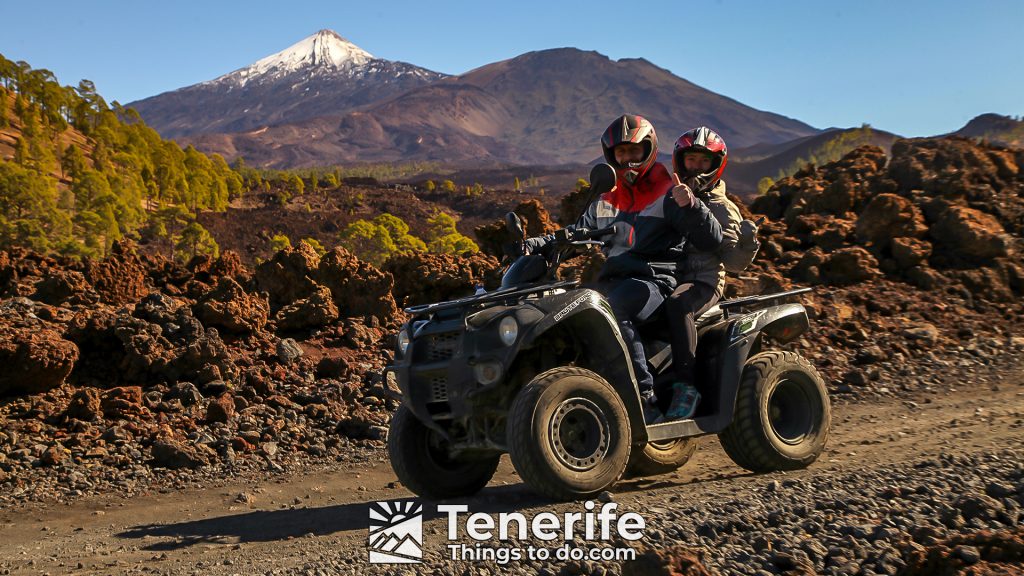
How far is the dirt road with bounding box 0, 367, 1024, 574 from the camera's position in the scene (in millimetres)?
5598

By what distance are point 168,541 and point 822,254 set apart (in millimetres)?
12412

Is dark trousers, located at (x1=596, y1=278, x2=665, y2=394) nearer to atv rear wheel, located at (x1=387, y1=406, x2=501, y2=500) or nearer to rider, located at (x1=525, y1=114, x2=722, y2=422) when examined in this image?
rider, located at (x1=525, y1=114, x2=722, y2=422)

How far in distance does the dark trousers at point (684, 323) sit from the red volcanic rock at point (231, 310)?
7419mm

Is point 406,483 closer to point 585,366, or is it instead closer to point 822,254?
point 585,366

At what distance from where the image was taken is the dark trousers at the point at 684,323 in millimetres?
7059

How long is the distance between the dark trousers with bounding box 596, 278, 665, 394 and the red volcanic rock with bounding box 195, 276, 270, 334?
7.13 metres

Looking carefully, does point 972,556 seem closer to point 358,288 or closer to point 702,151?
point 702,151

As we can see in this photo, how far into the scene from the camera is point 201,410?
11.1 m

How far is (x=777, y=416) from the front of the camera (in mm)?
7719

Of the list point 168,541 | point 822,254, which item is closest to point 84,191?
point 822,254

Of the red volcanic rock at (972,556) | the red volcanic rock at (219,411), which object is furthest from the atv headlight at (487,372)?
the red volcanic rock at (219,411)

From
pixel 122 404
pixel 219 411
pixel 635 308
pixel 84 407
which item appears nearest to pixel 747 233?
pixel 635 308

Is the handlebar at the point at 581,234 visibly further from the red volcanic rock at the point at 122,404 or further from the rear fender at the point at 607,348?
the red volcanic rock at the point at 122,404

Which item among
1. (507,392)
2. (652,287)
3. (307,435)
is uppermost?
(652,287)
